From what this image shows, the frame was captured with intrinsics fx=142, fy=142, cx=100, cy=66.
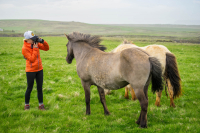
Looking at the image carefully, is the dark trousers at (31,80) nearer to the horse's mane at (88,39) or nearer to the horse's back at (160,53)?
the horse's mane at (88,39)

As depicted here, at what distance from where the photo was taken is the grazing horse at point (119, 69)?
380 cm

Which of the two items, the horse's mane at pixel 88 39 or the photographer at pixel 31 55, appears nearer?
the photographer at pixel 31 55

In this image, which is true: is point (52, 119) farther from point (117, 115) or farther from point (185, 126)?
point (185, 126)

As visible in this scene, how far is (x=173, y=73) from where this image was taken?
208 inches

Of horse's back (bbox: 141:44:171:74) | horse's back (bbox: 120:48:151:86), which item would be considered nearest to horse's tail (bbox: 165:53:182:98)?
horse's back (bbox: 141:44:171:74)

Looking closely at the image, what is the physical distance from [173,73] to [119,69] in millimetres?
2529

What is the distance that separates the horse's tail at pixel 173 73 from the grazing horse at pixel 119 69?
1407mm

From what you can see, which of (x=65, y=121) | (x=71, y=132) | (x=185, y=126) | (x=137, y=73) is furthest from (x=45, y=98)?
(x=185, y=126)

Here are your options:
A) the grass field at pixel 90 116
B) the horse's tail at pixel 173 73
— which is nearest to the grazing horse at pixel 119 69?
the grass field at pixel 90 116

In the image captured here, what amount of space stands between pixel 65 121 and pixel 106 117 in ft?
4.49

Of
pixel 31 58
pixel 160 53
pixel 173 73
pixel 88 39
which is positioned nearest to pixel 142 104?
pixel 173 73

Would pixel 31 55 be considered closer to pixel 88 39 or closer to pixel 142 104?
pixel 88 39

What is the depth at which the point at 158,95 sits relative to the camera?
5.77 meters

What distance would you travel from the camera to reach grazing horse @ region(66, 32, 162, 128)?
3797mm
